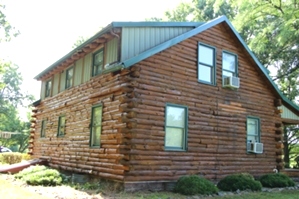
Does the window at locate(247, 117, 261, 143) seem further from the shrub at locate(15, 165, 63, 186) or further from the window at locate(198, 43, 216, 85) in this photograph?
the shrub at locate(15, 165, 63, 186)

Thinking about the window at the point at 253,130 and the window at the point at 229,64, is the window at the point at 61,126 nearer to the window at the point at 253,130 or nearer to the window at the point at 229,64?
the window at the point at 229,64

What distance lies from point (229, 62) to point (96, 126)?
651 centimetres

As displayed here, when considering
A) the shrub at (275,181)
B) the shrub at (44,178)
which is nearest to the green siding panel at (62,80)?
the shrub at (44,178)

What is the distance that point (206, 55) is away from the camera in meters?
12.7

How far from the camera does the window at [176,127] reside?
10.8m

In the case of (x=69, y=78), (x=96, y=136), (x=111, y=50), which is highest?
(x=111, y=50)

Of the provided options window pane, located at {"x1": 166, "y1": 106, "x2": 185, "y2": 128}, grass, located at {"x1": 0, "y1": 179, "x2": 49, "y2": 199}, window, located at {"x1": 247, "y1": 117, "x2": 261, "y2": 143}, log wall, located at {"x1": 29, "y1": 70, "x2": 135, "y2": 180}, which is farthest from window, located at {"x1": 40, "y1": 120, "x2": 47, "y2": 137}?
window, located at {"x1": 247, "y1": 117, "x2": 261, "y2": 143}

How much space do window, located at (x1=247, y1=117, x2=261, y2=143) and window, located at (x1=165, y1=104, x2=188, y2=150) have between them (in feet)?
13.2

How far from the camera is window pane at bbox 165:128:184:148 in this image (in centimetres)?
1077

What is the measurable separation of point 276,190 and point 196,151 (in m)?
3.46

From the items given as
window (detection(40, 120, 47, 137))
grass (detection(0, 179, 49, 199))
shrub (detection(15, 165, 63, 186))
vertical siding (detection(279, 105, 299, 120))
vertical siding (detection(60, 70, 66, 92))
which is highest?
vertical siding (detection(60, 70, 66, 92))

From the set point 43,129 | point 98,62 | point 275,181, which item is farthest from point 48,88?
point 275,181

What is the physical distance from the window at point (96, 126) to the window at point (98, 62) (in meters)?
1.60

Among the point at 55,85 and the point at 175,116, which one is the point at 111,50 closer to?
the point at 175,116
